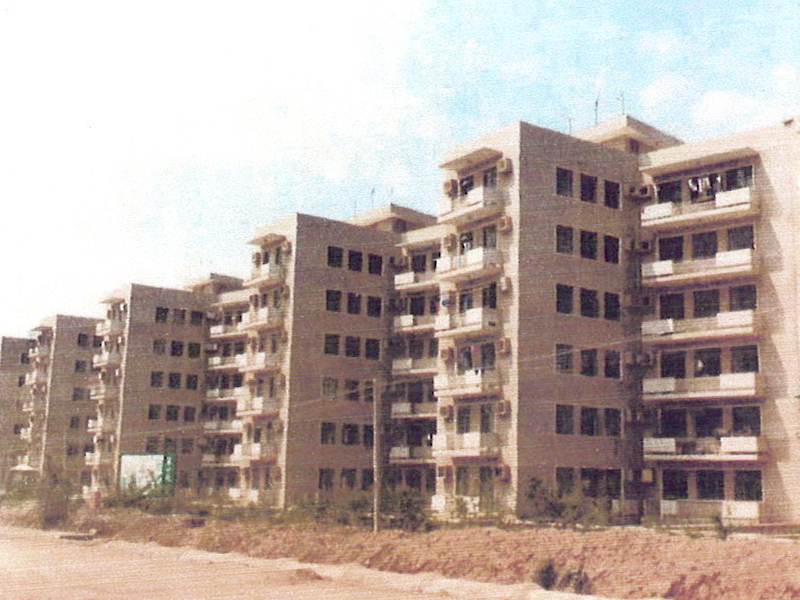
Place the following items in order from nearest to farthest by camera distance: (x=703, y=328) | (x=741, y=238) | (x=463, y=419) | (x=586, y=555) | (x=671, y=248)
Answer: (x=586, y=555) → (x=703, y=328) → (x=741, y=238) → (x=671, y=248) → (x=463, y=419)

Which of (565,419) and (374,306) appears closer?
(565,419)

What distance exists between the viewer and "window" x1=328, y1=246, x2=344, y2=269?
65.4 meters

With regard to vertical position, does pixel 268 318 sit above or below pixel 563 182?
below

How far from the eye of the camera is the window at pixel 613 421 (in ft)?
160

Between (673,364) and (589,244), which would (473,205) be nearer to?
(589,244)

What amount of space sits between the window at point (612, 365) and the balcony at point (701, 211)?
22.0 ft

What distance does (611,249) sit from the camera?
1989 inches

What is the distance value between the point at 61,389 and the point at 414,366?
4969 centimetres

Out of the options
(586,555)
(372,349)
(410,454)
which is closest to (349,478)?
(410,454)

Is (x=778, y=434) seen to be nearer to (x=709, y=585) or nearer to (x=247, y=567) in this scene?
(x=709, y=585)

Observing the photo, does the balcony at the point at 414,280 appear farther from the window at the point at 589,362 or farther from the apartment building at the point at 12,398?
the apartment building at the point at 12,398

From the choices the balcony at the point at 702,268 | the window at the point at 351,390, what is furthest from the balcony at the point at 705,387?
the window at the point at 351,390

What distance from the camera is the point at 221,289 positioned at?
9094 centimetres

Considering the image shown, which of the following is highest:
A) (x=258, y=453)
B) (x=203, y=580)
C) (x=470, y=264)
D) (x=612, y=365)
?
(x=470, y=264)
